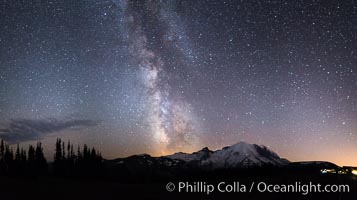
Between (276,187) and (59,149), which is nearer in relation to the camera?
(276,187)

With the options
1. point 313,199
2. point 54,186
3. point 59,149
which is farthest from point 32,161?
point 313,199

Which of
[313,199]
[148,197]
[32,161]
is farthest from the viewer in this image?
[32,161]

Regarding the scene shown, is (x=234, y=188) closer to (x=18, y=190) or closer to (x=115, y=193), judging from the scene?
(x=115, y=193)

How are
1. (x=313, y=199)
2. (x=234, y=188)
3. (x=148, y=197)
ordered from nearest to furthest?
1. (x=313, y=199)
2. (x=148, y=197)
3. (x=234, y=188)

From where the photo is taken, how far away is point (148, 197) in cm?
3556

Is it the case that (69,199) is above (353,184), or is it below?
below

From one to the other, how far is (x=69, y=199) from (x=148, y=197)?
829cm

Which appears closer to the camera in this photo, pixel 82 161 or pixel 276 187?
pixel 276 187

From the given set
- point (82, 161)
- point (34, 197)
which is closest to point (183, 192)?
point (34, 197)

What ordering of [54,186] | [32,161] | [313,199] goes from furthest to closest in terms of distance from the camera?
1. [32,161]
2. [54,186]
3. [313,199]

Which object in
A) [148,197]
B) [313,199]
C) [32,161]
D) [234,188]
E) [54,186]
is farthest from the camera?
[32,161]

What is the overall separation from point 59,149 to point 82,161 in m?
8.57

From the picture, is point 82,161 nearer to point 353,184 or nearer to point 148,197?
point 148,197

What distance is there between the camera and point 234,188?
3888 centimetres
